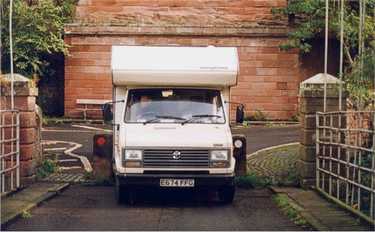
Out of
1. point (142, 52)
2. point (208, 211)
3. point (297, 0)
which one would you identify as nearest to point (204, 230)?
point (208, 211)

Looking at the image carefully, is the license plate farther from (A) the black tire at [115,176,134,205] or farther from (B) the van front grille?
(A) the black tire at [115,176,134,205]

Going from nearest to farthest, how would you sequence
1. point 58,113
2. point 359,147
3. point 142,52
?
point 359,147, point 142,52, point 58,113

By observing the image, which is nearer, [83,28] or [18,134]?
[18,134]

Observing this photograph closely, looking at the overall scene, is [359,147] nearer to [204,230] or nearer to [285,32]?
[204,230]

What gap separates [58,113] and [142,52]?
1758cm

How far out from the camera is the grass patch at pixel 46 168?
54.9ft

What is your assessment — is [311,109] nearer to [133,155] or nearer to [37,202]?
[133,155]

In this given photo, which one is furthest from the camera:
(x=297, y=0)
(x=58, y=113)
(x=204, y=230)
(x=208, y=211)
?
(x=58, y=113)

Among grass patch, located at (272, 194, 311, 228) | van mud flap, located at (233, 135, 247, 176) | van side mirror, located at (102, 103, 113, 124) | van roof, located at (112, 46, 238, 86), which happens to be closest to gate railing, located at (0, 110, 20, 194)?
van side mirror, located at (102, 103, 113, 124)

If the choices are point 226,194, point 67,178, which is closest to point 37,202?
point 226,194

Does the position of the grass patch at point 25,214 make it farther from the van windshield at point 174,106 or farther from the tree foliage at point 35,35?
the tree foliage at point 35,35

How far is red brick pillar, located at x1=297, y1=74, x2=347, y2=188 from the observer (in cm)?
1573

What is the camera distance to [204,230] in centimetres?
1090

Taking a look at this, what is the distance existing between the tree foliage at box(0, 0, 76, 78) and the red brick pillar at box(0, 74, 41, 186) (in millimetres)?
13012
